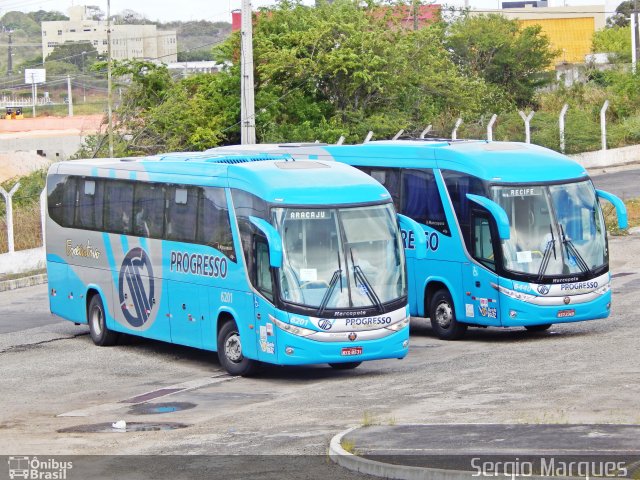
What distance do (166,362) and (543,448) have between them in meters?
10.5

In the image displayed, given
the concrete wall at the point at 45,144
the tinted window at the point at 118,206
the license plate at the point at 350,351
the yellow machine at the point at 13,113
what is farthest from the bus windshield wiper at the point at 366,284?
the yellow machine at the point at 13,113

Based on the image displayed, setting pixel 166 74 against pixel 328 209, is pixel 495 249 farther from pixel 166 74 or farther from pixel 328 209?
Result: pixel 166 74

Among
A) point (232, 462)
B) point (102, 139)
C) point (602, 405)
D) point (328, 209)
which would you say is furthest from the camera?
point (102, 139)

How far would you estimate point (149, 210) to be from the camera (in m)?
20.7

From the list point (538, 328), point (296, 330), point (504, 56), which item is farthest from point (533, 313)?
point (504, 56)

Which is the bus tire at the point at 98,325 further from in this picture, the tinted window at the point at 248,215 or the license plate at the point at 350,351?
the license plate at the point at 350,351

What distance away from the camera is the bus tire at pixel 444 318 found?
2095cm

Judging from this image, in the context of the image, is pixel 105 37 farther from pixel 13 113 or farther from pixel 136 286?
pixel 136 286

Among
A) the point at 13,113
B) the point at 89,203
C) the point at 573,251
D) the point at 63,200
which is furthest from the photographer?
the point at 13,113

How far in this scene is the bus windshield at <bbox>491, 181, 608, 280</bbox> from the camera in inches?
784

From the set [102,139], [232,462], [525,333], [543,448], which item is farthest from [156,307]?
[102,139]

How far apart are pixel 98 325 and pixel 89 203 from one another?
221 cm

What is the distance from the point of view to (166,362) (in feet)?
66.5

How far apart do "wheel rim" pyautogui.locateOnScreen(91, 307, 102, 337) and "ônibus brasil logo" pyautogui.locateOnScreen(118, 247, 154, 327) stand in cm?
88
